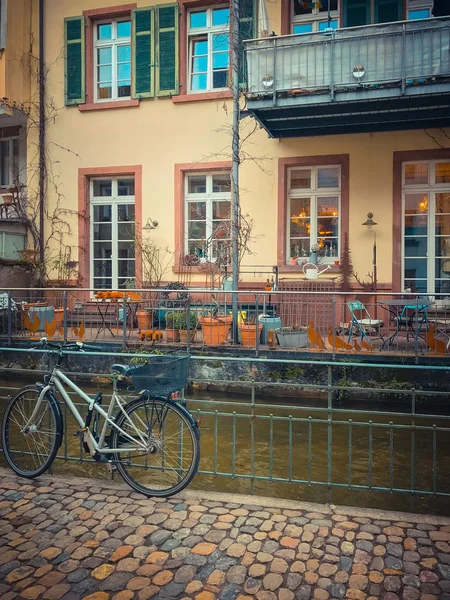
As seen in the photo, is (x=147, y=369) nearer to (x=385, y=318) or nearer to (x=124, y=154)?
(x=385, y=318)

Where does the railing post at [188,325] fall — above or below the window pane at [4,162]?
below

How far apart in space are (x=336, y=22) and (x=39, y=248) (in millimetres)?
7972

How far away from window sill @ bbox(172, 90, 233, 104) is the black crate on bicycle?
8968mm

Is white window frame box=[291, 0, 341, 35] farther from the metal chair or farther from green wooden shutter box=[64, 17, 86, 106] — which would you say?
the metal chair

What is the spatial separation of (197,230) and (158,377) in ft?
28.0

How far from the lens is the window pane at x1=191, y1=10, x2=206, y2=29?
38.7 ft

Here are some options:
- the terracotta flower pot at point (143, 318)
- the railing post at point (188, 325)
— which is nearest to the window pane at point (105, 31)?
the terracotta flower pot at point (143, 318)

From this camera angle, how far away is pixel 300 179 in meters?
11.4

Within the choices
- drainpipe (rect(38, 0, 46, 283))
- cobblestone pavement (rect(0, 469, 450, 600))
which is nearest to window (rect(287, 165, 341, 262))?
drainpipe (rect(38, 0, 46, 283))

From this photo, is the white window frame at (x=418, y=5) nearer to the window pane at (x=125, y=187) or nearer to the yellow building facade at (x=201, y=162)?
the yellow building facade at (x=201, y=162)

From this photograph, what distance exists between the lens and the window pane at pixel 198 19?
465 inches

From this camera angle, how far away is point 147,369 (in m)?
3.69

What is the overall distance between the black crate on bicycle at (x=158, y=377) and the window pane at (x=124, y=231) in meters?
9.03

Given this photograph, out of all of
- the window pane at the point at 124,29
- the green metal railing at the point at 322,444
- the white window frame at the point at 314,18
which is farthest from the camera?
the window pane at the point at 124,29
